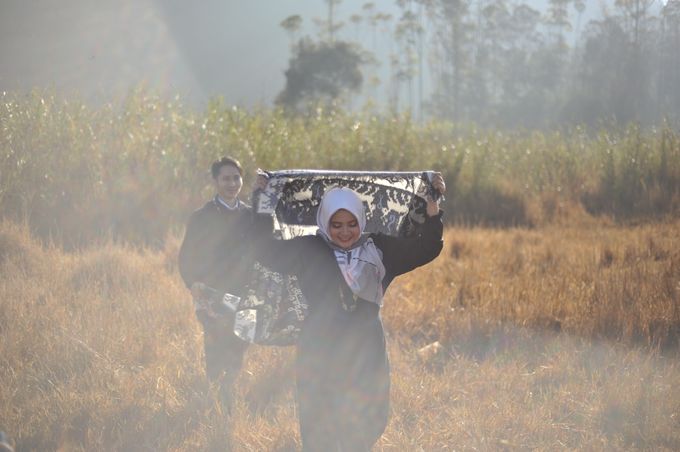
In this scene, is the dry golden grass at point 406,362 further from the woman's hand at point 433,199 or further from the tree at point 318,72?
the tree at point 318,72

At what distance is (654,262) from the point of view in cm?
712

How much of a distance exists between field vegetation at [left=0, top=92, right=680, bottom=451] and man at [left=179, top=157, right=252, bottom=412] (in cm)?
25

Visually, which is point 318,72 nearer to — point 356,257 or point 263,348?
point 263,348

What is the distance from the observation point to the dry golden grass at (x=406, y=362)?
3875mm

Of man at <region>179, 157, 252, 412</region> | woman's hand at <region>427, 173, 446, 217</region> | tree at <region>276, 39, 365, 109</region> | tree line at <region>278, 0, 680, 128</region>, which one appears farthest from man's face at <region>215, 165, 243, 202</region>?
tree at <region>276, 39, 365, 109</region>

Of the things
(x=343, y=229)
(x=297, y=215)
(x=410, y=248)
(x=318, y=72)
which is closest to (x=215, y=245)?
(x=297, y=215)

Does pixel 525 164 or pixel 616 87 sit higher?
pixel 616 87

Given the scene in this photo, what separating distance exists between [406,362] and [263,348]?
3.62 ft

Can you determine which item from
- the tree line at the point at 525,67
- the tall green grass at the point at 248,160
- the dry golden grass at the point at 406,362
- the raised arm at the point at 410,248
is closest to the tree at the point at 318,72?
the tree line at the point at 525,67

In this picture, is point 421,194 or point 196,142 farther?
point 196,142

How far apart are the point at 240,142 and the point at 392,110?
18.5ft

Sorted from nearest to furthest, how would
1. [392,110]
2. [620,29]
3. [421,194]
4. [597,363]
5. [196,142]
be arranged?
[421,194]
[597,363]
[196,142]
[392,110]
[620,29]

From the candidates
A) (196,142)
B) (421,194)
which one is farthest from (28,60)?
(421,194)

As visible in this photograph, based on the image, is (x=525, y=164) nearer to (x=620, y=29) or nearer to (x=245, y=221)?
(x=620, y=29)
